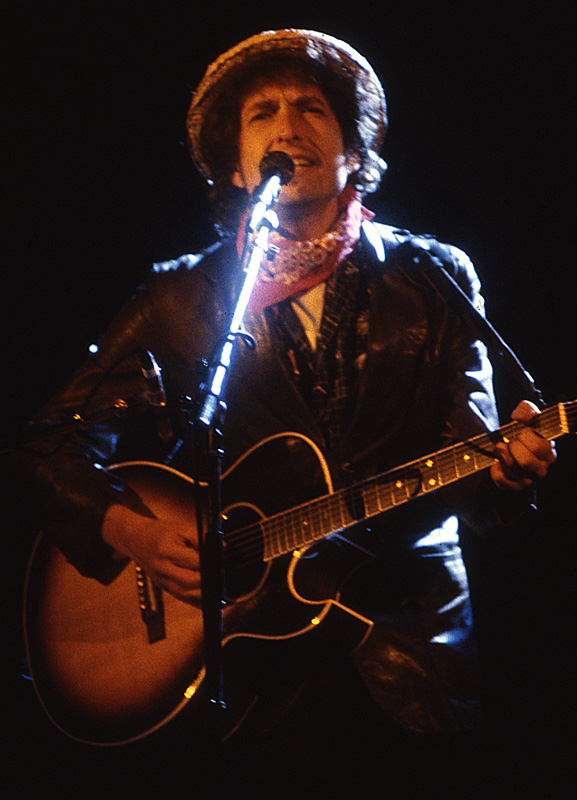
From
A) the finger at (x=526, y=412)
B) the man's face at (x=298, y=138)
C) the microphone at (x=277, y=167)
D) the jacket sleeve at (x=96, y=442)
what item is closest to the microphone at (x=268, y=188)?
the microphone at (x=277, y=167)

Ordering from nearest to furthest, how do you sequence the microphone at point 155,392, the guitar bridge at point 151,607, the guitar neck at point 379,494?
the microphone at point 155,392
the guitar neck at point 379,494
the guitar bridge at point 151,607

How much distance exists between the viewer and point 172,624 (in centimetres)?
199

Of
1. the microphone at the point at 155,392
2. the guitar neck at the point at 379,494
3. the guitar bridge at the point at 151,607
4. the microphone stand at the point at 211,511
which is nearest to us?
the microphone stand at the point at 211,511

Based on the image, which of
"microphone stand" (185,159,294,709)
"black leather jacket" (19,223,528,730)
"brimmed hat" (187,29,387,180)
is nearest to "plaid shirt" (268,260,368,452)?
"black leather jacket" (19,223,528,730)

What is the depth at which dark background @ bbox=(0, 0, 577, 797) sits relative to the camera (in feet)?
7.44

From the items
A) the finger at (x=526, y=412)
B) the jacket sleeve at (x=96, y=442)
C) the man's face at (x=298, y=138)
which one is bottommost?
the finger at (x=526, y=412)

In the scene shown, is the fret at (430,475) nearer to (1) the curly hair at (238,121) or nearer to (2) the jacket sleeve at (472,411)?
(2) the jacket sleeve at (472,411)

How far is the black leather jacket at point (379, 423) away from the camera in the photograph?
1829mm

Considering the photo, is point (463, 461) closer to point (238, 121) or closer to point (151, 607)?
point (151, 607)

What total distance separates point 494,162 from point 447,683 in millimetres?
1894

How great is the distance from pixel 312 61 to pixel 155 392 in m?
1.57

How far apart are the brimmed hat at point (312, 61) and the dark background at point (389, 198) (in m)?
0.21

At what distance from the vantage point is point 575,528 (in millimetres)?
2254

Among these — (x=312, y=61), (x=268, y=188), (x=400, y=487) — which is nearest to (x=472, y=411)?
(x=400, y=487)
